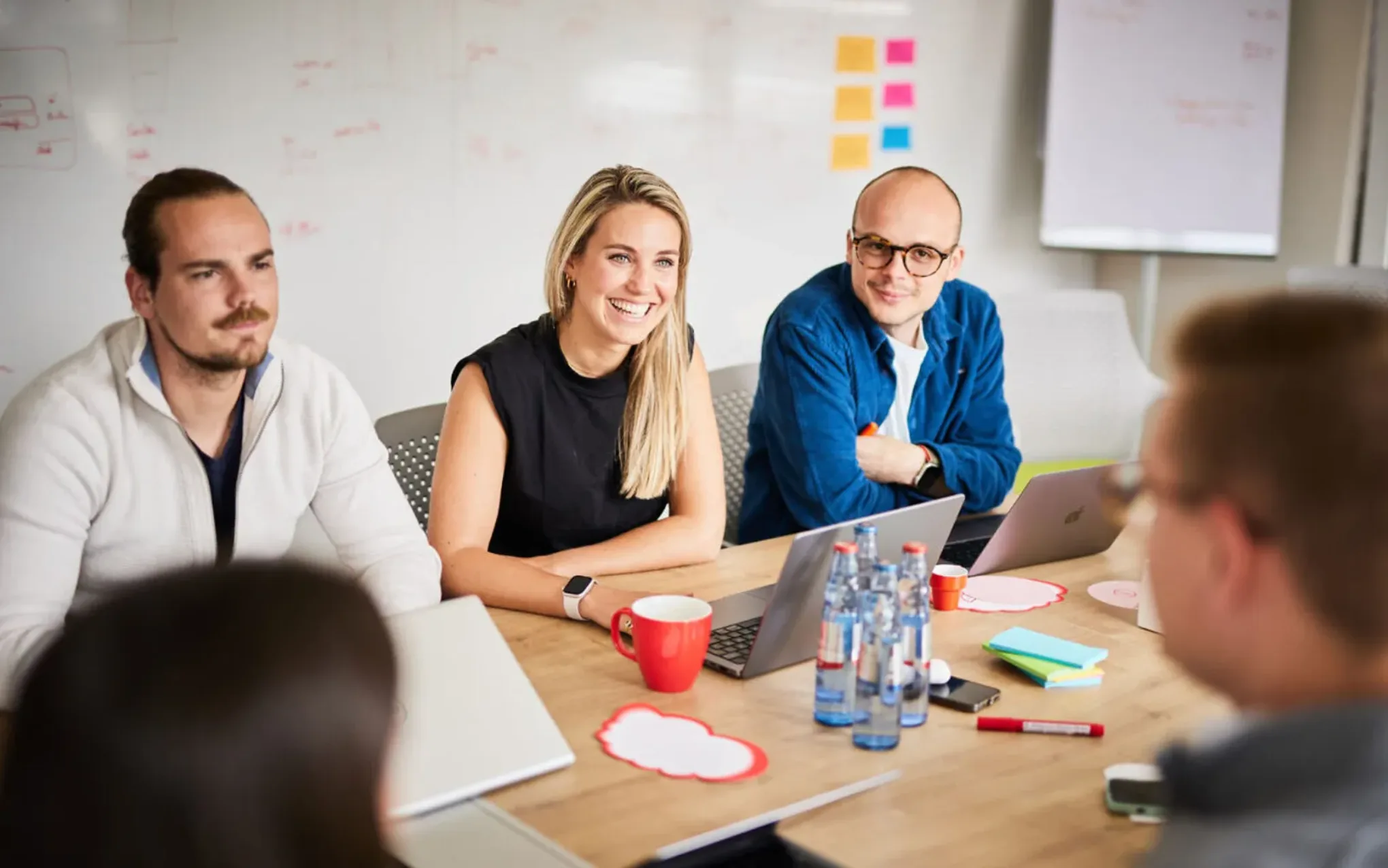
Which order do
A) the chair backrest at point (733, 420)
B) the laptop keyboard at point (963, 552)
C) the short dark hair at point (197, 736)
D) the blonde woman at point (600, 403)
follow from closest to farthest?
the short dark hair at point (197, 736) < the laptop keyboard at point (963, 552) < the blonde woman at point (600, 403) < the chair backrest at point (733, 420)

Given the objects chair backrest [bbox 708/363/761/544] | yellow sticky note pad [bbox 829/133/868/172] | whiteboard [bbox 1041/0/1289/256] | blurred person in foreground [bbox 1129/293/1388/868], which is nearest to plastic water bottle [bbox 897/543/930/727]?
blurred person in foreground [bbox 1129/293/1388/868]

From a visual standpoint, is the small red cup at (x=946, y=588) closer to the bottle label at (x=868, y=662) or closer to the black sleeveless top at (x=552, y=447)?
the bottle label at (x=868, y=662)

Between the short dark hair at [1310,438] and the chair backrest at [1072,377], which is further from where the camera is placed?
the chair backrest at [1072,377]

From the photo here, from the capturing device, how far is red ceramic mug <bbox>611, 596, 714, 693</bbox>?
1489 millimetres

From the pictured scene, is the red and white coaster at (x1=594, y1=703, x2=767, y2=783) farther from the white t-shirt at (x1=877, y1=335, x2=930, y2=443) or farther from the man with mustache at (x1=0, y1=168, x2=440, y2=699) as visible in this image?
the white t-shirt at (x1=877, y1=335, x2=930, y2=443)

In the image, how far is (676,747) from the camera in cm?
138

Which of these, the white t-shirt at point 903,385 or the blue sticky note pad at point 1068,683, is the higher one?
the white t-shirt at point 903,385

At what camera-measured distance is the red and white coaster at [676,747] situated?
1.32 metres

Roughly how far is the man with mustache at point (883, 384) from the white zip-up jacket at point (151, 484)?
81cm

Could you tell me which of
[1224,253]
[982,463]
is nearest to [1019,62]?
[1224,253]

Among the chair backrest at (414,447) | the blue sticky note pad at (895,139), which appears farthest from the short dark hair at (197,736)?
the blue sticky note pad at (895,139)

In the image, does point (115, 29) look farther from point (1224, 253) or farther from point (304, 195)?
point (1224, 253)

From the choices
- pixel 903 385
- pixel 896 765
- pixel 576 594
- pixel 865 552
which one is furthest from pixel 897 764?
pixel 903 385

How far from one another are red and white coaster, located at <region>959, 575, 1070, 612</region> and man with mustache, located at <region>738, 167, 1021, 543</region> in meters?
0.45
